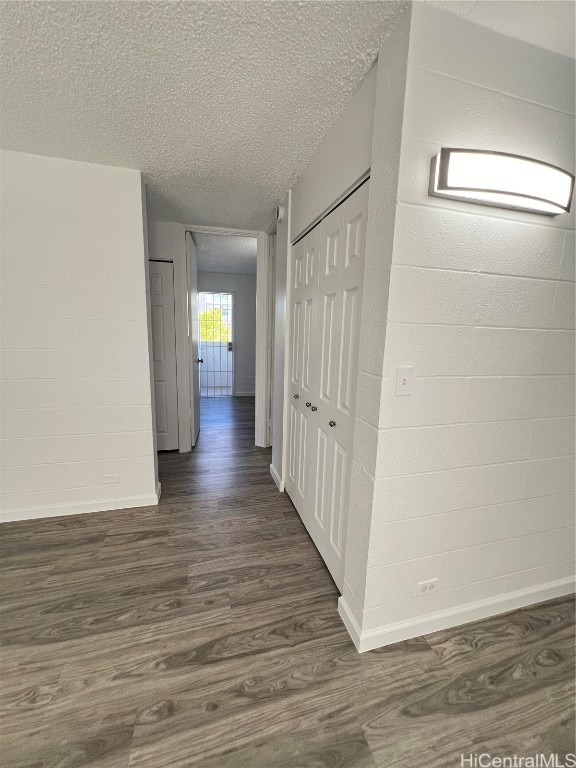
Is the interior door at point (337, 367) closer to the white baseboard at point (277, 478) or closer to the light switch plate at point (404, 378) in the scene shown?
the light switch plate at point (404, 378)

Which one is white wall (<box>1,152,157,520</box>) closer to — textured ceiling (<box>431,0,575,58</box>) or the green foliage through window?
textured ceiling (<box>431,0,575,58</box>)

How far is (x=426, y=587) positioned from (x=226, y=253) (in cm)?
468

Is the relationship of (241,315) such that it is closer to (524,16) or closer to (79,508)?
(79,508)

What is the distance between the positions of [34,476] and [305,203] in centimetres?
266

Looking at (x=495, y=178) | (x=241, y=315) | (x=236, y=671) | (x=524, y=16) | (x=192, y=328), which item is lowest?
(x=236, y=671)

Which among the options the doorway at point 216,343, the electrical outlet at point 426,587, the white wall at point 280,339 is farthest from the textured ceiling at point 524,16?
the doorway at point 216,343

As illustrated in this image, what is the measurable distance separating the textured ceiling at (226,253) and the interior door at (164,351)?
0.76 meters

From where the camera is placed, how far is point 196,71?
47.6 inches

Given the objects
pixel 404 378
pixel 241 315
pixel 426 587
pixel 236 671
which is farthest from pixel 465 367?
pixel 241 315

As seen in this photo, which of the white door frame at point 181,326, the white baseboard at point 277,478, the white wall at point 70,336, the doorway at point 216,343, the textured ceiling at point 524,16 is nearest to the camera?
the textured ceiling at point 524,16

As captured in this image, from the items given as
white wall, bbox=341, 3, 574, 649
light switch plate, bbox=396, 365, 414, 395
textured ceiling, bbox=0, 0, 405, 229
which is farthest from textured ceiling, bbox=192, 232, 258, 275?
light switch plate, bbox=396, 365, 414, 395

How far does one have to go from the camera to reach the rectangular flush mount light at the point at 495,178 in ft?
3.13

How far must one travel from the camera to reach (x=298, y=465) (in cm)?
227

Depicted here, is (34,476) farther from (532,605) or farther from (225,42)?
(532,605)
